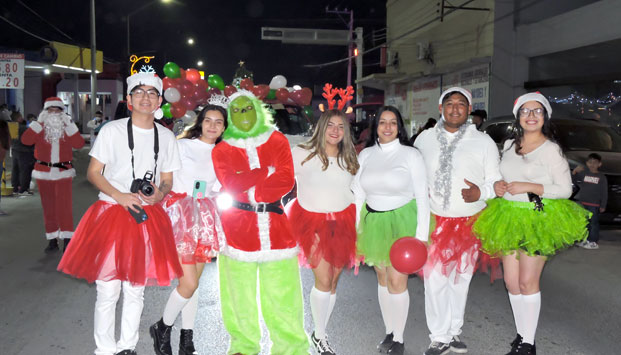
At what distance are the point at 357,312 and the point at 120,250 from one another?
104 inches

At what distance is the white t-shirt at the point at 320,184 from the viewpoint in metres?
4.50

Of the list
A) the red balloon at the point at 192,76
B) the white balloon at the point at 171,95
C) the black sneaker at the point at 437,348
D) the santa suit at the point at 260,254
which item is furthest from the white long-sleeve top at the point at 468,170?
the red balloon at the point at 192,76

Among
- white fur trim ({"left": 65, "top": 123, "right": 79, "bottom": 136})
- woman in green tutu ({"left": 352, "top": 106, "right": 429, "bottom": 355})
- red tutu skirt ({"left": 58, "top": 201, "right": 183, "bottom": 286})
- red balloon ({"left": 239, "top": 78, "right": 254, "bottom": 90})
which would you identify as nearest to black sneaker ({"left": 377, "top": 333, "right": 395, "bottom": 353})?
woman in green tutu ({"left": 352, "top": 106, "right": 429, "bottom": 355})

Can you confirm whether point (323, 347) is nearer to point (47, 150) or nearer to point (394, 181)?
point (394, 181)

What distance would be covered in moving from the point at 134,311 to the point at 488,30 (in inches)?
666

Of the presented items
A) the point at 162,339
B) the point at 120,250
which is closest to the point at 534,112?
the point at 120,250

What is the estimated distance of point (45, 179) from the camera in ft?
26.7

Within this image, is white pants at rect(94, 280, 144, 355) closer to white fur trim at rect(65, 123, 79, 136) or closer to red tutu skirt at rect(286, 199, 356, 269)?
red tutu skirt at rect(286, 199, 356, 269)

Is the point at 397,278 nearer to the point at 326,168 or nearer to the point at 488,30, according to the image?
the point at 326,168

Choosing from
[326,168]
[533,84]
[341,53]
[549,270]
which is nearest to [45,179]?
[326,168]

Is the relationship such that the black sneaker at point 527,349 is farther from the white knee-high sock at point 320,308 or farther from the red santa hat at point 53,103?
the red santa hat at point 53,103

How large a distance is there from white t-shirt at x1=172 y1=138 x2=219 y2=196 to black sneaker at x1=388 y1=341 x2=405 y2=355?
1.92 m

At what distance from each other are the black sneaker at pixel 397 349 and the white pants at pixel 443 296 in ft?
0.91

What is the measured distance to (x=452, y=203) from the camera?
4566mm
